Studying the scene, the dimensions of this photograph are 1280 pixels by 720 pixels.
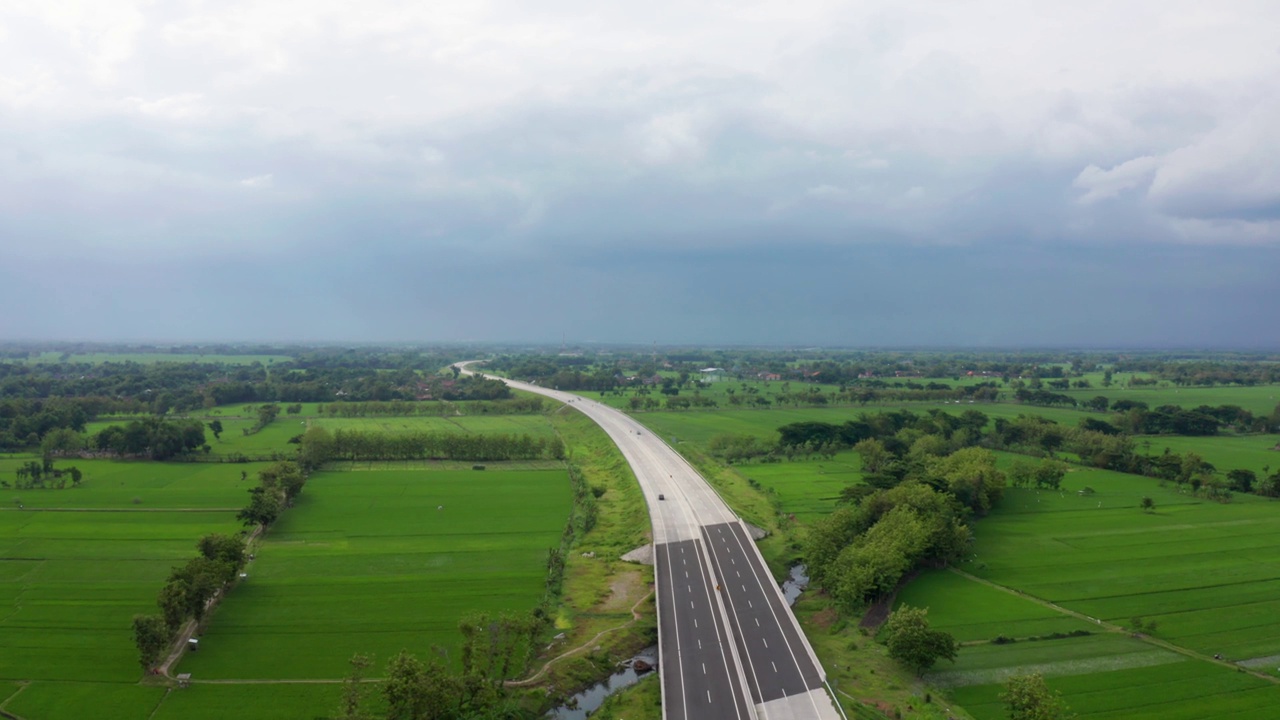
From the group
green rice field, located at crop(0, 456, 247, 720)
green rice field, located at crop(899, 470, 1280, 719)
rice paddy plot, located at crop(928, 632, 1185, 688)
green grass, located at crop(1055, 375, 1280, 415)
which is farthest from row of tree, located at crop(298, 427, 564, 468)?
green grass, located at crop(1055, 375, 1280, 415)

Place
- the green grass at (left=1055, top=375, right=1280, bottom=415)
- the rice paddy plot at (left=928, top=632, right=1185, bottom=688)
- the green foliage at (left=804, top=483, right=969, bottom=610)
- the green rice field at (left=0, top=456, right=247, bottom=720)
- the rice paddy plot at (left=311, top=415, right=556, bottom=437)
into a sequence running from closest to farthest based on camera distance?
the green rice field at (left=0, top=456, right=247, bottom=720) < the rice paddy plot at (left=928, top=632, right=1185, bottom=688) < the green foliage at (left=804, top=483, right=969, bottom=610) < the rice paddy plot at (left=311, top=415, right=556, bottom=437) < the green grass at (left=1055, top=375, right=1280, bottom=415)

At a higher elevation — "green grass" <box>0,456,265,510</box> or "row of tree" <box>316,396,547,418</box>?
"row of tree" <box>316,396,547,418</box>

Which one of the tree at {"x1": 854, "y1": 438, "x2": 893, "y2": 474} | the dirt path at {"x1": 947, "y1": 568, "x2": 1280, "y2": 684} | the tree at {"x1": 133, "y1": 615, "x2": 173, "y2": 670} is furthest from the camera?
the tree at {"x1": 854, "y1": 438, "x2": 893, "y2": 474}

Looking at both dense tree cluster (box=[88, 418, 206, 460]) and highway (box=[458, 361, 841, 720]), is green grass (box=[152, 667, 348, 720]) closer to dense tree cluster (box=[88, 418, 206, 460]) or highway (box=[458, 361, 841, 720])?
highway (box=[458, 361, 841, 720])


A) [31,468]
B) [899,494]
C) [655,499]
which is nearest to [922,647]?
[899,494]

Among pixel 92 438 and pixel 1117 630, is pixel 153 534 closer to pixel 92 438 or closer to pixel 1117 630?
pixel 92 438

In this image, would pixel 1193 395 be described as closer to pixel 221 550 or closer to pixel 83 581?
pixel 221 550
